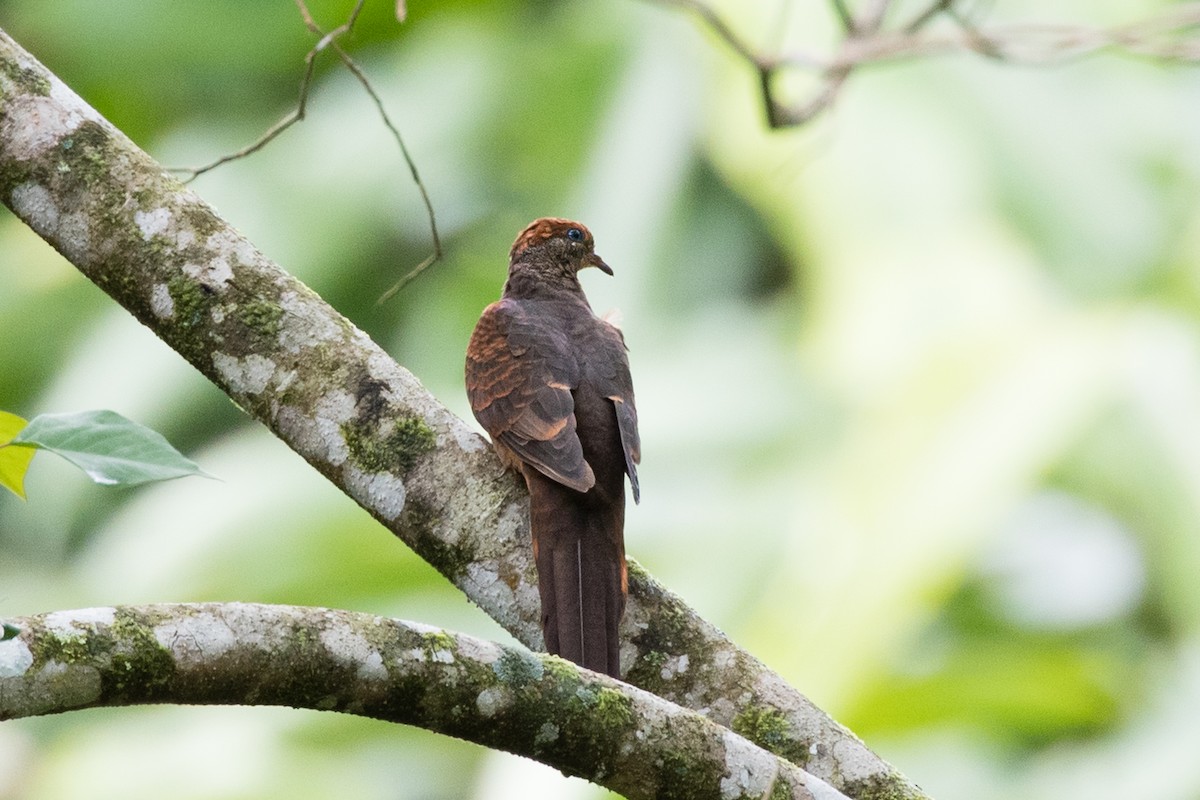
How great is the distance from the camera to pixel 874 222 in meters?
7.27

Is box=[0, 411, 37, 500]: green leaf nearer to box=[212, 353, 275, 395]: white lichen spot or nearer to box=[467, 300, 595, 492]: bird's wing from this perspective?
box=[212, 353, 275, 395]: white lichen spot

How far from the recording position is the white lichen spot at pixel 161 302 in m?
2.38

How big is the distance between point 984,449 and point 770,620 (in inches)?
51.8

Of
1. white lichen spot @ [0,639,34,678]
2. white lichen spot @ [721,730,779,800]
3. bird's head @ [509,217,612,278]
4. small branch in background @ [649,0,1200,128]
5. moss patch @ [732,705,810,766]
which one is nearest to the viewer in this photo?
white lichen spot @ [0,639,34,678]

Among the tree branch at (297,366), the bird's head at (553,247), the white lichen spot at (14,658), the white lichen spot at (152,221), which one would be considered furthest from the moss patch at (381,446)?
the bird's head at (553,247)

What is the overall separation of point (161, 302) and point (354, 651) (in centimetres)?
93

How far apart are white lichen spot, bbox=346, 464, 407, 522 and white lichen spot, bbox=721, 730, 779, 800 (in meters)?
0.76

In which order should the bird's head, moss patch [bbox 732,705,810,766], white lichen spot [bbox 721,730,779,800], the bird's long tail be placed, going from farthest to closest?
the bird's head
the bird's long tail
moss patch [bbox 732,705,810,766]
white lichen spot [bbox 721,730,779,800]

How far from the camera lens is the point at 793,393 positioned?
7348 millimetres

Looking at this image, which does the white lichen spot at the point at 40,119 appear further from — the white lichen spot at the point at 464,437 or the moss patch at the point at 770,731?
the moss patch at the point at 770,731

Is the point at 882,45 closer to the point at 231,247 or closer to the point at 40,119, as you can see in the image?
the point at 231,247

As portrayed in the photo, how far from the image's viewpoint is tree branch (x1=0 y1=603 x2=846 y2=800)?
1.57 m

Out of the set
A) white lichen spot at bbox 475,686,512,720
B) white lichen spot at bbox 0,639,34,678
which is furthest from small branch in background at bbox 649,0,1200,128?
white lichen spot at bbox 0,639,34,678

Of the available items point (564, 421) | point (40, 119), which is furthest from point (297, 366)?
point (564, 421)
